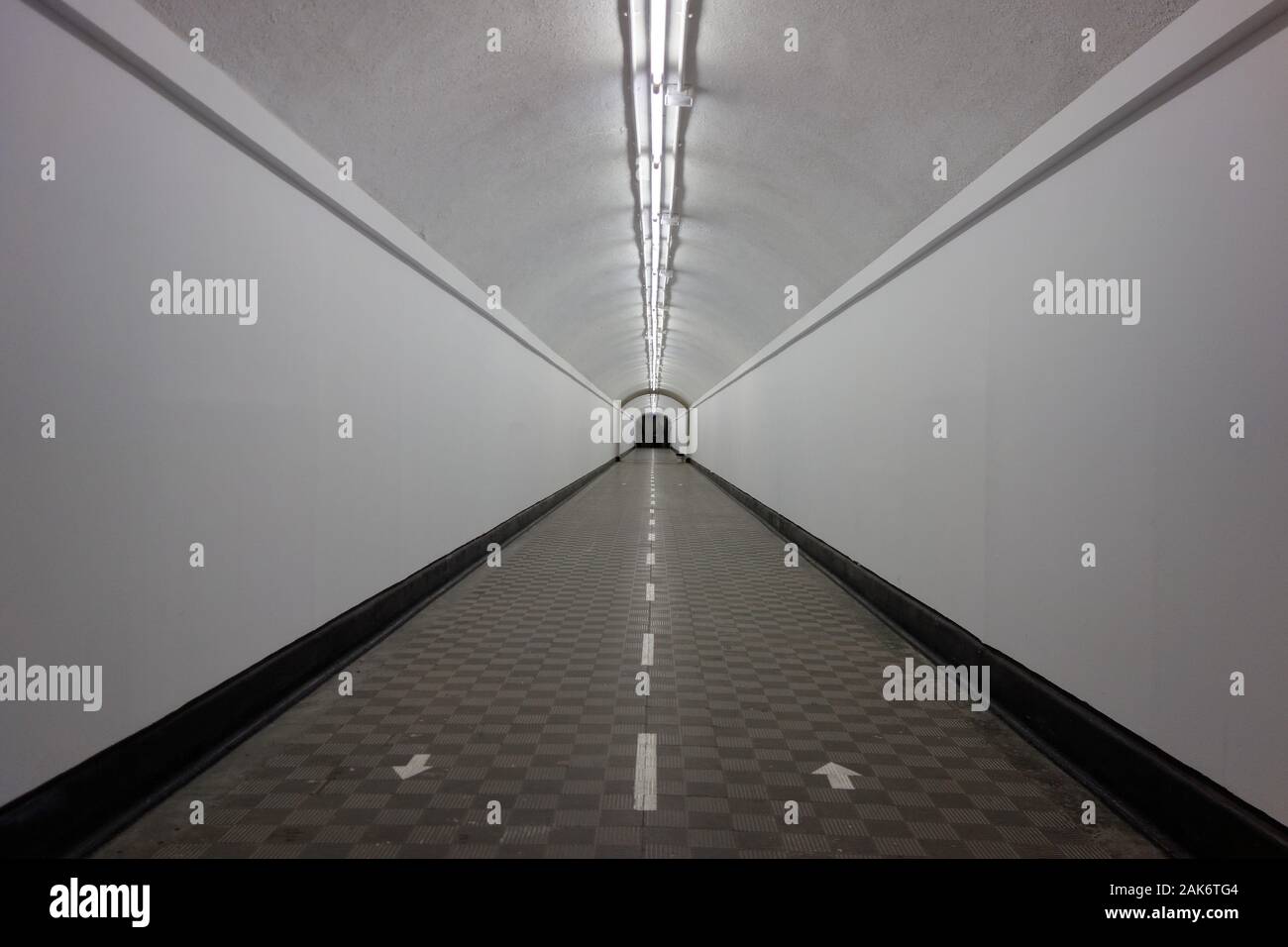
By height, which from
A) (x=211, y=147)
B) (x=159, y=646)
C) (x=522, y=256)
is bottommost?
(x=159, y=646)

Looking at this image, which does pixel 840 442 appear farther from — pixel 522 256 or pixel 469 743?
pixel 469 743

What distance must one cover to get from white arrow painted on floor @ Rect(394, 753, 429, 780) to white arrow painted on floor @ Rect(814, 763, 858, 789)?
219 centimetres

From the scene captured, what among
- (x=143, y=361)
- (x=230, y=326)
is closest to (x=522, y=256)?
(x=230, y=326)

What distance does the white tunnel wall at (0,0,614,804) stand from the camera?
333 cm

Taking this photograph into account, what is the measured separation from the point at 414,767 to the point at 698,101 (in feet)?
21.2

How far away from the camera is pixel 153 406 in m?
4.20

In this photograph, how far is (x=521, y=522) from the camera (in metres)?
16.3

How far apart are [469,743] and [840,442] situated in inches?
300

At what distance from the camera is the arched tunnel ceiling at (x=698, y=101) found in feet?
16.2

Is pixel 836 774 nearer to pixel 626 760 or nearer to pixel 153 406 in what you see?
pixel 626 760

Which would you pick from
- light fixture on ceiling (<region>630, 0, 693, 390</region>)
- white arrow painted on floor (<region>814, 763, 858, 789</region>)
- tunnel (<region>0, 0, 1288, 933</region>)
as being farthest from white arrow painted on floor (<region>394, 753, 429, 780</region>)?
light fixture on ceiling (<region>630, 0, 693, 390</region>)

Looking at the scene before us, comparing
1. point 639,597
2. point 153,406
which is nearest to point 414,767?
point 153,406
